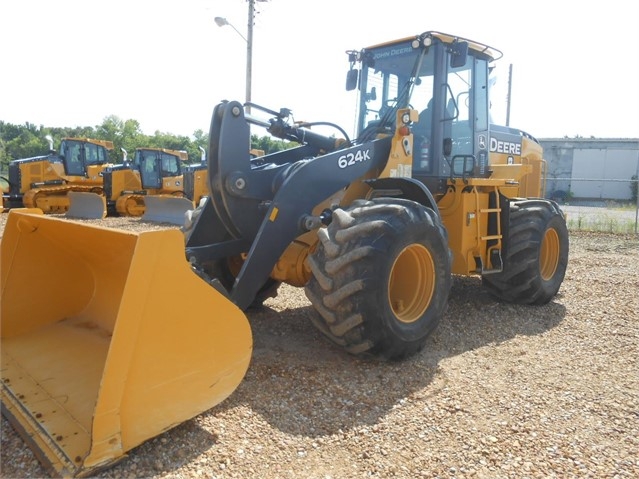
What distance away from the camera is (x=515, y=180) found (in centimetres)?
667

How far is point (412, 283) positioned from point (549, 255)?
123 inches

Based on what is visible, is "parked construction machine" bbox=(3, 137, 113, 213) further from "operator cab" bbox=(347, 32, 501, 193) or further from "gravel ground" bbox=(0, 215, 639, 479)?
"gravel ground" bbox=(0, 215, 639, 479)

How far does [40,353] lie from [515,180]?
5.66 m

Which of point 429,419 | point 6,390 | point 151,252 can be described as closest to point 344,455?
point 429,419

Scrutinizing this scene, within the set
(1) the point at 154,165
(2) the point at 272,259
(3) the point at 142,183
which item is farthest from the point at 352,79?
(1) the point at 154,165

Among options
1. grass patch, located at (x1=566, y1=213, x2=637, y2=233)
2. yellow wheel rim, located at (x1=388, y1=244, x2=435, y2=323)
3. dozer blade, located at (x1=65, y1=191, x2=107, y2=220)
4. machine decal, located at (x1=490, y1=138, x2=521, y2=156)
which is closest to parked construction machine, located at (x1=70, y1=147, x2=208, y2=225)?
dozer blade, located at (x1=65, y1=191, x2=107, y2=220)

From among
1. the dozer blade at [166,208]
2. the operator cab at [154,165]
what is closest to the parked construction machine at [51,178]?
the operator cab at [154,165]

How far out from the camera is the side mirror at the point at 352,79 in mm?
6164

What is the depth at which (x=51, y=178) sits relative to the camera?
1903 cm

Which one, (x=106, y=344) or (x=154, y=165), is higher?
(x=154, y=165)

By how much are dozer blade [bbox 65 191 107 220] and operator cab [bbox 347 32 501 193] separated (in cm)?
1298

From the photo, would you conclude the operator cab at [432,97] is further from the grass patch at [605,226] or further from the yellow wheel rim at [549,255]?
the grass patch at [605,226]

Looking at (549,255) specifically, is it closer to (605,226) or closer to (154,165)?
(605,226)

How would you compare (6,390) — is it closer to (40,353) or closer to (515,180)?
(40,353)
